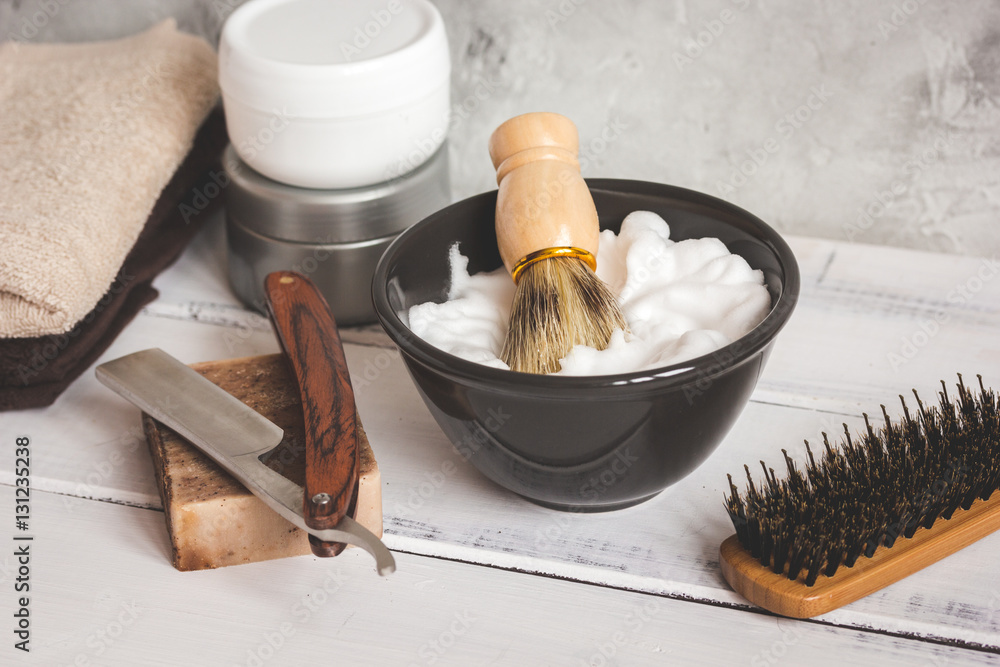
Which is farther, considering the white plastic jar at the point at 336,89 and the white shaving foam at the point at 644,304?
the white plastic jar at the point at 336,89

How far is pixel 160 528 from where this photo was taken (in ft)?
1.86

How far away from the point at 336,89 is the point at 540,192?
0.21 meters

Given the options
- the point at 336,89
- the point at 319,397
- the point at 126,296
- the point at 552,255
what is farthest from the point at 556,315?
the point at 126,296

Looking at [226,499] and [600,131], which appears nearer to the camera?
[226,499]

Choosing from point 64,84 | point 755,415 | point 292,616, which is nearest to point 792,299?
point 755,415

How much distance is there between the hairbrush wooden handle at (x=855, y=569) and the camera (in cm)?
48

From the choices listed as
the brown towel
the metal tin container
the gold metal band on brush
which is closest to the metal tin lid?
the metal tin container

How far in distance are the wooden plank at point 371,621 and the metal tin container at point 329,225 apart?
27cm

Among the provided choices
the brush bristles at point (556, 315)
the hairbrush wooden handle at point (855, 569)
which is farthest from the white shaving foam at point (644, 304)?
the hairbrush wooden handle at point (855, 569)

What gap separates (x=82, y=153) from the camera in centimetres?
73

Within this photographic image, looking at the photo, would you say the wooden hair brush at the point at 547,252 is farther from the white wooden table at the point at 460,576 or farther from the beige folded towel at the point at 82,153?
the beige folded towel at the point at 82,153

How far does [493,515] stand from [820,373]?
296 mm

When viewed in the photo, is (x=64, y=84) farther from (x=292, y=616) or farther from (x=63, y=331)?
(x=292, y=616)

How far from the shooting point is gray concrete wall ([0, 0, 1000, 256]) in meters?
0.78
